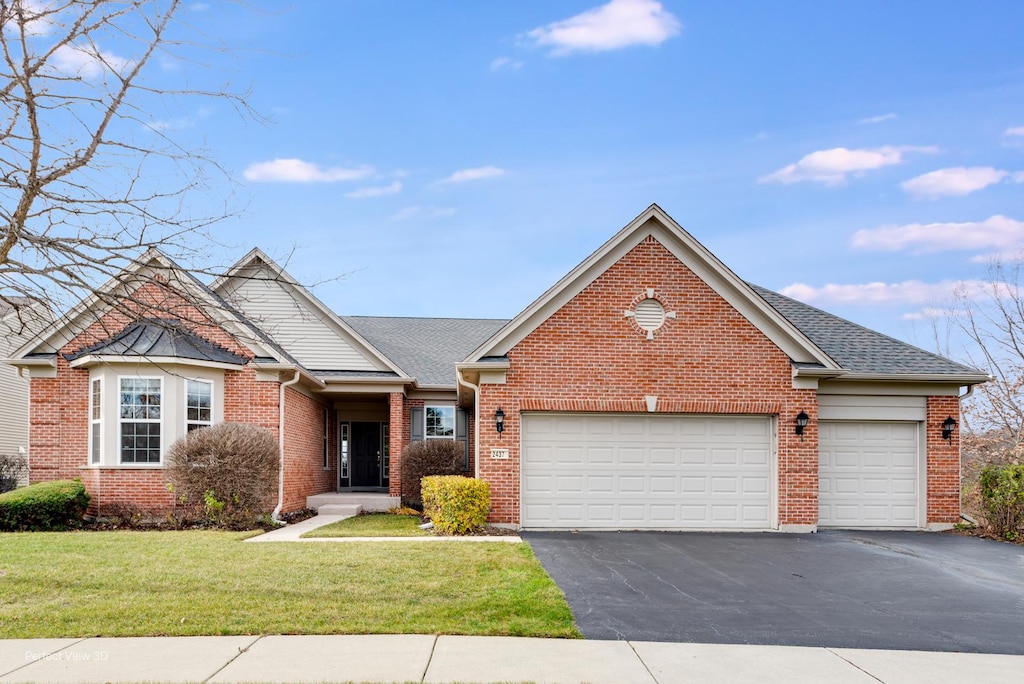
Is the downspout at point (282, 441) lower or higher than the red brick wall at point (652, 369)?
lower

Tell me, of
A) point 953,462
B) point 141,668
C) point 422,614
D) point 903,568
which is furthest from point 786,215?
point 141,668

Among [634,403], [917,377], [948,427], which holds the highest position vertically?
[917,377]

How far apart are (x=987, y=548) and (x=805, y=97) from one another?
10.1m

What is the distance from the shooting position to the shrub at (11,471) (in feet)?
78.3

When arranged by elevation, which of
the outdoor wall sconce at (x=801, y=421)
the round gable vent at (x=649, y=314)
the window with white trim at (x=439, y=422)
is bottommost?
the window with white trim at (x=439, y=422)

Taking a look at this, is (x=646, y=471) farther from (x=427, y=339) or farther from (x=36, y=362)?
(x=36, y=362)

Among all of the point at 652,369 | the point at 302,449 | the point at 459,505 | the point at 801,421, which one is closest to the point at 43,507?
the point at 302,449

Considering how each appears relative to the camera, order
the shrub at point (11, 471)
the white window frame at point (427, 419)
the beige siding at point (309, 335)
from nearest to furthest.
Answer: the beige siding at point (309, 335) → the white window frame at point (427, 419) → the shrub at point (11, 471)

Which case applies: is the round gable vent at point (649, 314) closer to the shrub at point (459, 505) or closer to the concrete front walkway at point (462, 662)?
the shrub at point (459, 505)

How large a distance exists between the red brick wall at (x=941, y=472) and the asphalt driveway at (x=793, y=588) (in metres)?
1.28

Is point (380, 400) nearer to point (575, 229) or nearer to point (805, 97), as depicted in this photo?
point (575, 229)

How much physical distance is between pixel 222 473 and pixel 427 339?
1086 cm

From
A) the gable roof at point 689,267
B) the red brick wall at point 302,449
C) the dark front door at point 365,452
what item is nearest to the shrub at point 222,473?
the red brick wall at point 302,449

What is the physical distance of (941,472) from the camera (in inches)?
626
